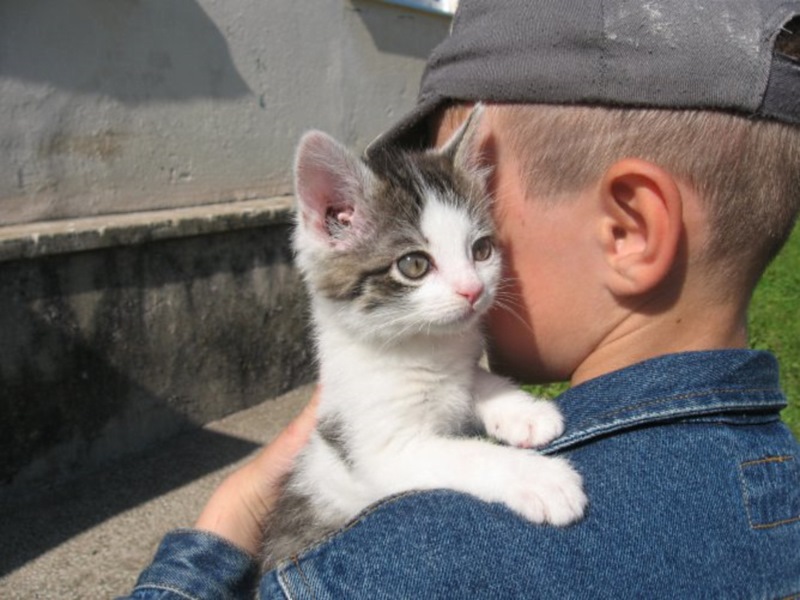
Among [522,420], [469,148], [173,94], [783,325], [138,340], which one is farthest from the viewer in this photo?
[783,325]

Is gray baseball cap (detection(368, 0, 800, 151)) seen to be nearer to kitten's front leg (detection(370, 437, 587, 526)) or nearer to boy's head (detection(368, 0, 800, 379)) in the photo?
boy's head (detection(368, 0, 800, 379))

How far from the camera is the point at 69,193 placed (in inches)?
197

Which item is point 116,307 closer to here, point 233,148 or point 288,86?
point 233,148

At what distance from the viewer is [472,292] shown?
2.05 meters

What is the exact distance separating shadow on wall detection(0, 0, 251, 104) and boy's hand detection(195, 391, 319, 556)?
3.15 meters

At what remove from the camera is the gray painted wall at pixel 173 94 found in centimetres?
477

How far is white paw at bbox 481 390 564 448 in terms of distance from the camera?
6.30 feet

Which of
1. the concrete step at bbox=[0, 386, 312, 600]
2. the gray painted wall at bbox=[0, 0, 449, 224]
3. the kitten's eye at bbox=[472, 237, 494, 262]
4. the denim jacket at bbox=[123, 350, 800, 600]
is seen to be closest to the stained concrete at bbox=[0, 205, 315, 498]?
the concrete step at bbox=[0, 386, 312, 600]

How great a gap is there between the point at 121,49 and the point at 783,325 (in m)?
5.50

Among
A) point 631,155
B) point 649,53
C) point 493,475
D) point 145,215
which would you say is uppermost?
point 649,53

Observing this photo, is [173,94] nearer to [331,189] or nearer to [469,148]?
[331,189]

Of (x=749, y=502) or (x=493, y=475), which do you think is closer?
(x=749, y=502)

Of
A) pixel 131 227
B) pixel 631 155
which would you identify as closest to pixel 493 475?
pixel 631 155

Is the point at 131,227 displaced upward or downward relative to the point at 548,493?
downward
